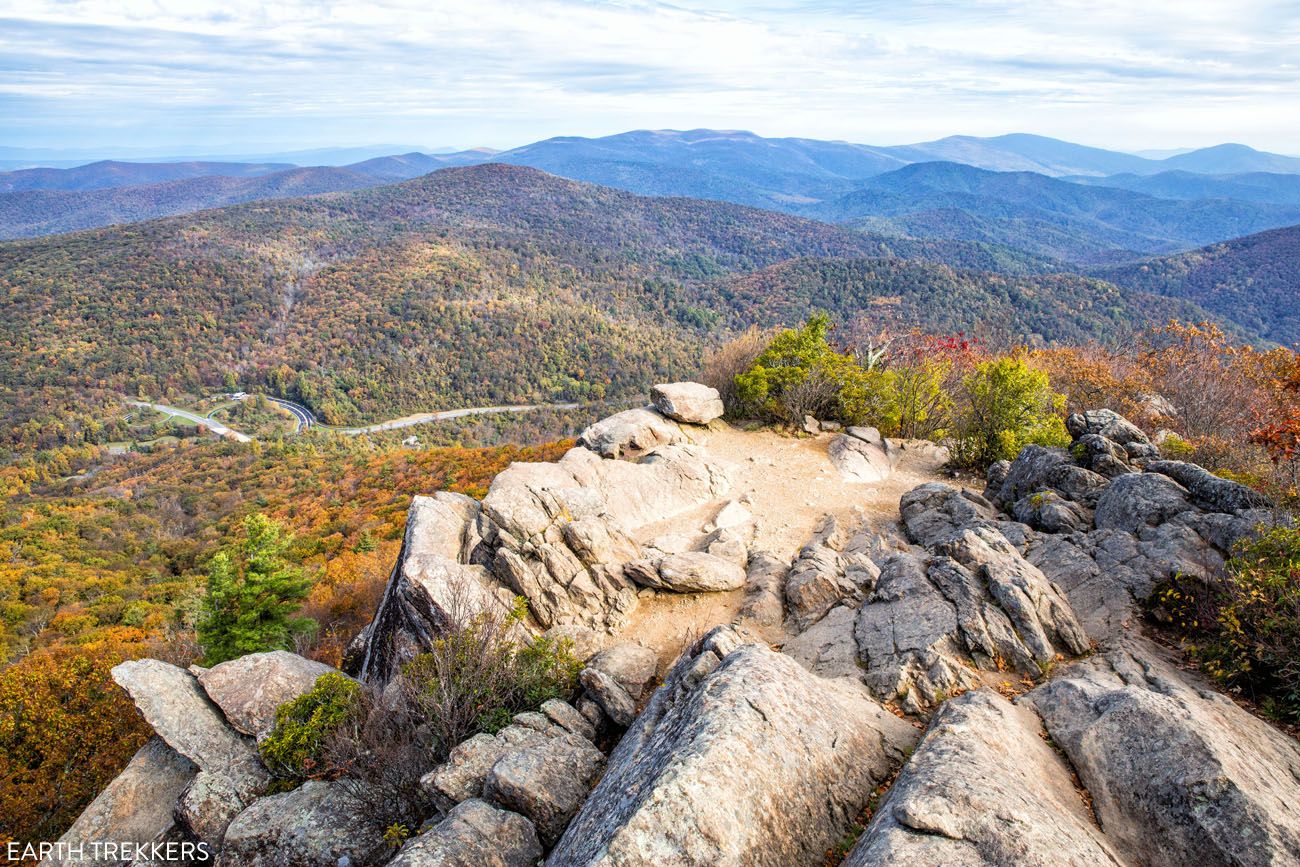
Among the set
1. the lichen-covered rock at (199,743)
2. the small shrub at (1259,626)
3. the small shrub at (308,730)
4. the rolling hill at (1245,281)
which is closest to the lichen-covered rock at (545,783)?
the small shrub at (308,730)

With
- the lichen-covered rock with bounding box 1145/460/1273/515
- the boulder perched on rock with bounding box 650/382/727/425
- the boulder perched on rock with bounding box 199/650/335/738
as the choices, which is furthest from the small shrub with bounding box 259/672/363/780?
the lichen-covered rock with bounding box 1145/460/1273/515

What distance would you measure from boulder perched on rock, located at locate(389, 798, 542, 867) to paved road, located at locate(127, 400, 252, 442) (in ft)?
385

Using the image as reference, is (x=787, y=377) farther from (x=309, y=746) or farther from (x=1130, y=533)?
(x=309, y=746)

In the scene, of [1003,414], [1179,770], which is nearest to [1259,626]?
[1179,770]

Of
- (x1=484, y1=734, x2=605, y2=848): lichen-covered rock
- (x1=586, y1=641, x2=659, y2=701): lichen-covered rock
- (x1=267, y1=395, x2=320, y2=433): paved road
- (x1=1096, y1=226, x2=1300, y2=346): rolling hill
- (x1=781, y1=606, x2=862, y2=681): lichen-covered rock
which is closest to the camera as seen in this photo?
(x1=484, y1=734, x2=605, y2=848): lichen-covered rock

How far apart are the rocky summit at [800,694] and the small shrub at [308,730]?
52cm

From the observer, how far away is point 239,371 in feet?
445

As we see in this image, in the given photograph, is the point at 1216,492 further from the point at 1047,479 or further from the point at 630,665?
the point at 630,665

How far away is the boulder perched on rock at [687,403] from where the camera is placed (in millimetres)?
23281

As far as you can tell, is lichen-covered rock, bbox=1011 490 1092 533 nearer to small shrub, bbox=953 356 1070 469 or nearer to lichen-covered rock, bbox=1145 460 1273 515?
lichen-covered rock, bbox=1145 460 1273 515

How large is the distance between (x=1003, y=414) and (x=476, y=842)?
2007 centimetres

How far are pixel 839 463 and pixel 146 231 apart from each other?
8681 inches

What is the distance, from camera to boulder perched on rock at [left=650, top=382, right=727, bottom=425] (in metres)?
23.3

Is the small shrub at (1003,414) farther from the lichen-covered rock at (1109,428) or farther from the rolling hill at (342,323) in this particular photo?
the rolling hill at (342,323)
